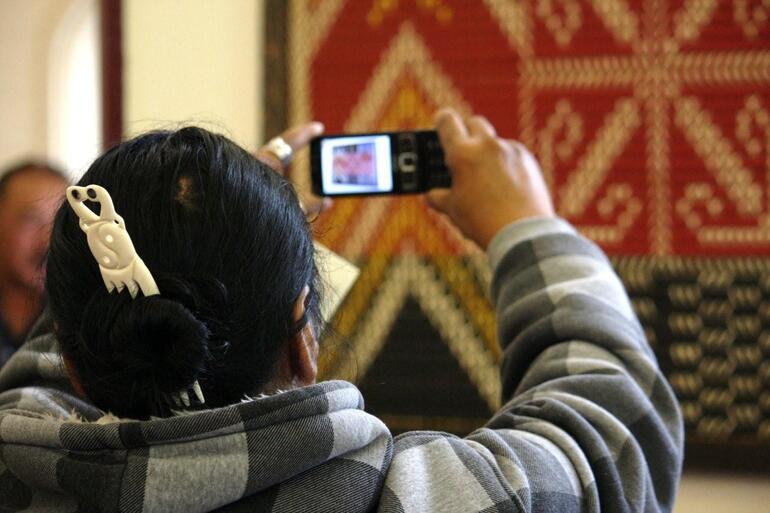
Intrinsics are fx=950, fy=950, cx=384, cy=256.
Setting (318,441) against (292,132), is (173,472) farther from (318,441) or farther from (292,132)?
(292,132)

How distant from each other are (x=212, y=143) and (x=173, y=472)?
6.5 inches

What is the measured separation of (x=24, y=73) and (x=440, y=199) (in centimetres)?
176

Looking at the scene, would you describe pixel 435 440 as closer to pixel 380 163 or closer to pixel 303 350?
pixel 303 350

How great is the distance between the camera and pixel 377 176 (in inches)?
32.9

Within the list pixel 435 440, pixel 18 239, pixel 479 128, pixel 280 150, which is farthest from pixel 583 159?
pixel 18 239

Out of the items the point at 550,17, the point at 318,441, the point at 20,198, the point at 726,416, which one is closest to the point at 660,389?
the point at 318,441

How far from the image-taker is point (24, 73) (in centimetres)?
228

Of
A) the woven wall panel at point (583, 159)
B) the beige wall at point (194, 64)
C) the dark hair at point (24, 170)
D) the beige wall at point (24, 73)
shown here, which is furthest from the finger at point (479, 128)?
the beige wall at point (24, 73)

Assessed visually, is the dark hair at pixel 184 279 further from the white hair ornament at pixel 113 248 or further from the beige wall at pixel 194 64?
the beige wall at pixel 194 64

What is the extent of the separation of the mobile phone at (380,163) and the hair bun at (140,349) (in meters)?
0.40

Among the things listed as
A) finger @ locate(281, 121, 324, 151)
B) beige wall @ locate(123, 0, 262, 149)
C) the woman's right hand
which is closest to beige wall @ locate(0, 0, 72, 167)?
beige wall @ locate(123, 0, 262, 149)

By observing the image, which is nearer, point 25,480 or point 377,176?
point 25,480

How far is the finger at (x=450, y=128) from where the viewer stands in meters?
0.81

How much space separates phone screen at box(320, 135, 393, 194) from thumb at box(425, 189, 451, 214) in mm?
37
